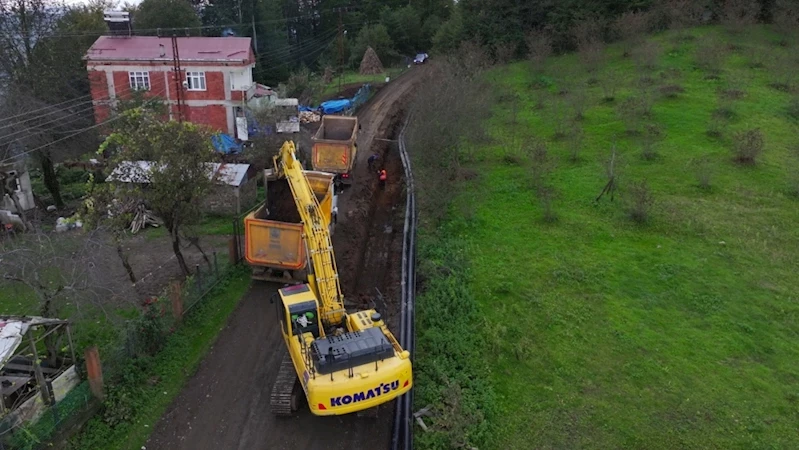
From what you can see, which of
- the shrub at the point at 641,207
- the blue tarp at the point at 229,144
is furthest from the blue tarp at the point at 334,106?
the shrub at the point at 641,207

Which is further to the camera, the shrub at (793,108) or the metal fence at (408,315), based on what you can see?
the shrub at (793,108)

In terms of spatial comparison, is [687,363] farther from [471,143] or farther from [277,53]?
[277,53]

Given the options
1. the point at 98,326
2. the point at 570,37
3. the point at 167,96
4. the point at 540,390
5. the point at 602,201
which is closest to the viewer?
the point at 540,390

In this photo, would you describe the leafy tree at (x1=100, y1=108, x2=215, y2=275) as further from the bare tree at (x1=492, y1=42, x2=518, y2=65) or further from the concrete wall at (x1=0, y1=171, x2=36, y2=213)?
the bare tree at (x1=492, y1=42, x2=518, y2=65)

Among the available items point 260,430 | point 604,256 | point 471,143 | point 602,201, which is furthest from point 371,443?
point 471,143

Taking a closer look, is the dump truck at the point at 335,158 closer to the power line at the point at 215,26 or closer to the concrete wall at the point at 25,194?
the concrete wall at the point at 25,194

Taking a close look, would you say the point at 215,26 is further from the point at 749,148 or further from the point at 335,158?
the point at 749,148
